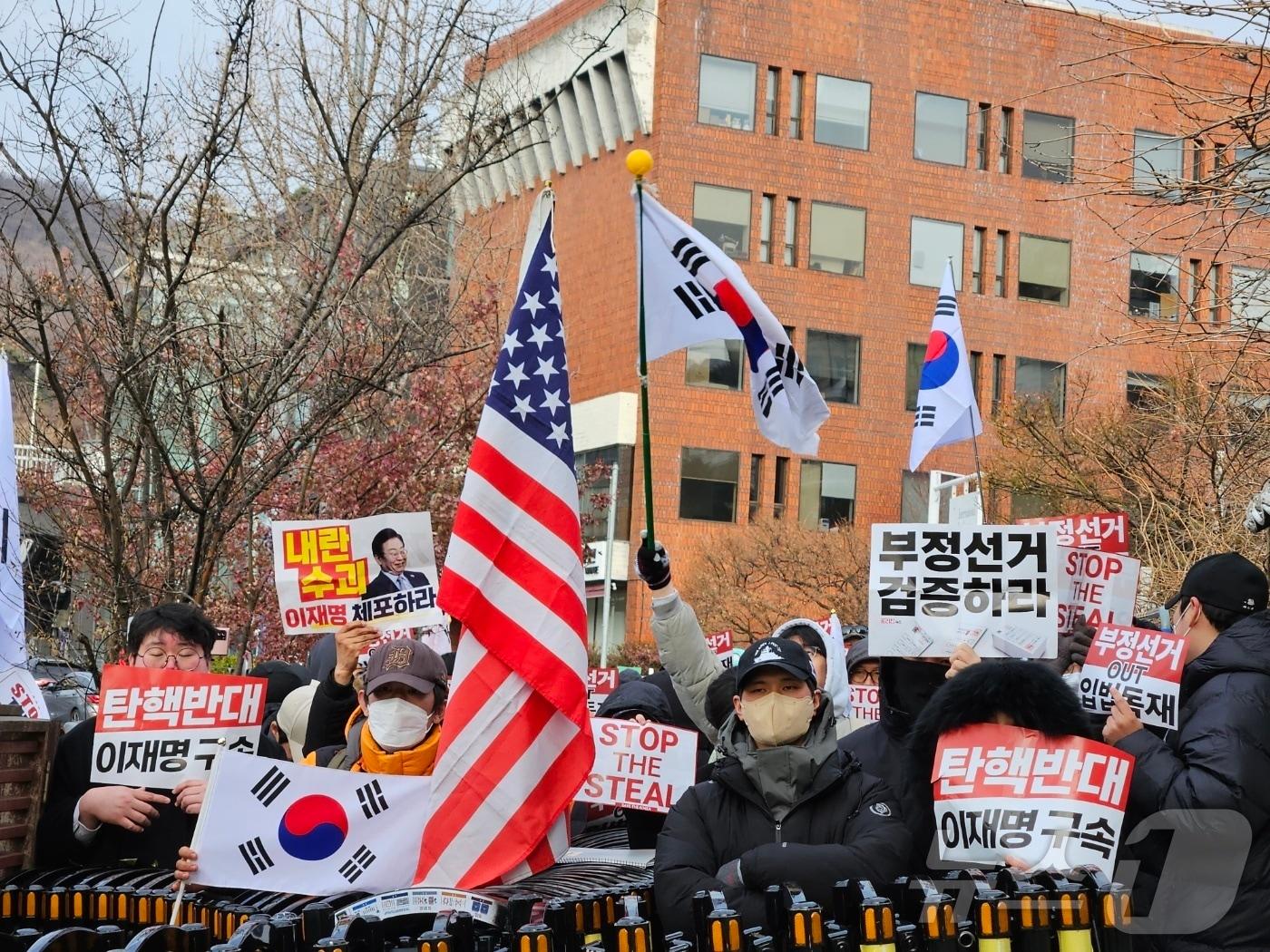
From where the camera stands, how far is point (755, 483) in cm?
4972

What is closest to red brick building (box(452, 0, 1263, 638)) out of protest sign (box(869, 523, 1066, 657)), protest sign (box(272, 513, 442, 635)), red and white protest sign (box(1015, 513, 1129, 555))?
red and white protest sign (box(1015, 513, 1129, 555))

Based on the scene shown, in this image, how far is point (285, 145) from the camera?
22.7m

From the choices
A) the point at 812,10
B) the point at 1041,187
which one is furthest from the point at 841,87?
the point at 1041,187

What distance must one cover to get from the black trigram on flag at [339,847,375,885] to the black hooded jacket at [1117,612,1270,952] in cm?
256

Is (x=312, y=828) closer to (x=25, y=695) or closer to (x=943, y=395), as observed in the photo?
(x=25, y=695)

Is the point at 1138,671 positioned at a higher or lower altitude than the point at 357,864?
higher

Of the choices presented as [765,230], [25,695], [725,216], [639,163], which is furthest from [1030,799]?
[765,230]

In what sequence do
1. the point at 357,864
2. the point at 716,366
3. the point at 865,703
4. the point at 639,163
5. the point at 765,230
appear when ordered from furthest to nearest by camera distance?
1. the point at 765,230
2. the point at 716,366
3. the point at 865,703
4. the point at 639,163
5. the point at 357,864

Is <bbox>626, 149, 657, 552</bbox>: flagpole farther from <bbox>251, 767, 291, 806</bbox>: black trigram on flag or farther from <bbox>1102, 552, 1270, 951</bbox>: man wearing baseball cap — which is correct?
<bbox>1102, 552, 1270, 951</bbox>: man wearing baseball cap

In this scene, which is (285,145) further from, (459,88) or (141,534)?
(141,534)

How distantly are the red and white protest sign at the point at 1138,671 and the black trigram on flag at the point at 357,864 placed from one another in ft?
9.00

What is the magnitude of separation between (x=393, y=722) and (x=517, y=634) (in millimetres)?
574

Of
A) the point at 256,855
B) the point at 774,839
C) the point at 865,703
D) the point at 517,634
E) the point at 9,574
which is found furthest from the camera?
the point at 865,703

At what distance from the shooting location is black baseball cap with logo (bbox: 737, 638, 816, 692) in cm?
552
